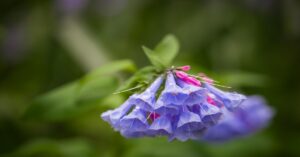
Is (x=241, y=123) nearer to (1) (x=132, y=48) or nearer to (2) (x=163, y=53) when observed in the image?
(2) (x=163, y=53)

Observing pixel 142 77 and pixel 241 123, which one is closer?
pixel 142 77

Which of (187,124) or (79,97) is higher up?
(79,97)

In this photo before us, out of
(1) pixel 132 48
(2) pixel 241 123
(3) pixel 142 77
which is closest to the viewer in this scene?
(3) pixel 142 77

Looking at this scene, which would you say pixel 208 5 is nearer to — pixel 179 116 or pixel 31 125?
pixel 31 125

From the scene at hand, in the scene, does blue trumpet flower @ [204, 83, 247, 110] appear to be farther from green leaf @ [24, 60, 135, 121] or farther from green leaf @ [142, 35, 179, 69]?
green leaf @ [24, 60, 135, 121]

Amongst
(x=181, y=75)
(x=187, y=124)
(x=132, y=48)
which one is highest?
(x=132, y=48)

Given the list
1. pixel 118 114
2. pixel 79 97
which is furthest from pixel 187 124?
pixel 79 97

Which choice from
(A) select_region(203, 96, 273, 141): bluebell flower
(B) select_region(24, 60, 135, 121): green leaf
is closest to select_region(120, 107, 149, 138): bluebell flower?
(B) select_region(24, 60, 135, 121): green leaf
